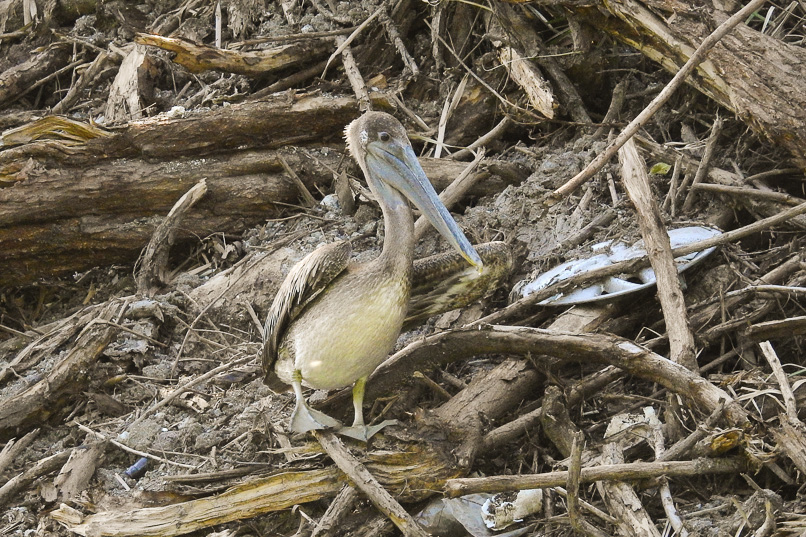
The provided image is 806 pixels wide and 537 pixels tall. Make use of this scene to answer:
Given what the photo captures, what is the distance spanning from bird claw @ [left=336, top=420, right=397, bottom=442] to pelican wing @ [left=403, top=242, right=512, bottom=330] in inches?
23.0

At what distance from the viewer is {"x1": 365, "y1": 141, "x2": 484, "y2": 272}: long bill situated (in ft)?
12.1

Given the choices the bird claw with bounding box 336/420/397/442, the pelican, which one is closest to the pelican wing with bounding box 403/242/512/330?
the pelican

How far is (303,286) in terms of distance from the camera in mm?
3625

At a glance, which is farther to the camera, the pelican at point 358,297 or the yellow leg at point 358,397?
the yellow leg at point 358,397

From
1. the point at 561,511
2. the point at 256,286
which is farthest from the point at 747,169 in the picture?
the point at 256,286

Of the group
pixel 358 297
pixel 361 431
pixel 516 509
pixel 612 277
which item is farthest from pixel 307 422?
pixel 612 277

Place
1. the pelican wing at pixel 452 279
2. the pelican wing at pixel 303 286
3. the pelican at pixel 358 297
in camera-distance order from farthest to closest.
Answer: the pelican wing at pixel 452 279 < the pelican wing at pixel 303 286 < the pelican at pixel 358 297

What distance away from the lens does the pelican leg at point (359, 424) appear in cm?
356

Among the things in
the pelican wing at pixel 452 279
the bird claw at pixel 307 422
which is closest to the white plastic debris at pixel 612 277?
the pelican wing at pixel 452 279

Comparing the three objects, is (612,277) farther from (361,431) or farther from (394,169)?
(361,431)

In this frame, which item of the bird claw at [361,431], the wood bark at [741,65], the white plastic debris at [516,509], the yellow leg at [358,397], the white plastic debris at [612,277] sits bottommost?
the white plastic debris at [516,509]

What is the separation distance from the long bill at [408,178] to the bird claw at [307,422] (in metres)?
0.86

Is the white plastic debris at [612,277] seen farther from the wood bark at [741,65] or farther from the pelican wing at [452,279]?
the wood bark at [741,65]

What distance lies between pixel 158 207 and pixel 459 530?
10.3ft
